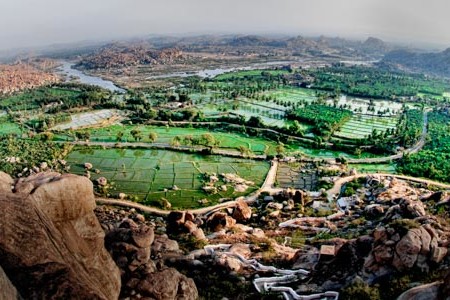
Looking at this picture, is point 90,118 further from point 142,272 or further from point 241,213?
point 142,272

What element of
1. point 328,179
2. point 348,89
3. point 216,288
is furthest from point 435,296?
point 348,89

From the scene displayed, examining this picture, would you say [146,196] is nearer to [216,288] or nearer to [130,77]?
[216,288]

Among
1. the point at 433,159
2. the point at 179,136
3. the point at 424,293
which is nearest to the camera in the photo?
the point at 424,293

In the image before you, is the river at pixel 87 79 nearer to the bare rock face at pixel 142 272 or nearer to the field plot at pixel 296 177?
the field plot at pixel 296 177

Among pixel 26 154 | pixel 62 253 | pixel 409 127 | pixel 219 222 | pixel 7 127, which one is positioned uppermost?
pixel 62 253

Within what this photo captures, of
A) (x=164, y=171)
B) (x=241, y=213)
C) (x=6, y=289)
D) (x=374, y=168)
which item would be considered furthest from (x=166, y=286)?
(x=374, y=168)

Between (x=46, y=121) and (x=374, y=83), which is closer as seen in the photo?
(x=46, y=121)
